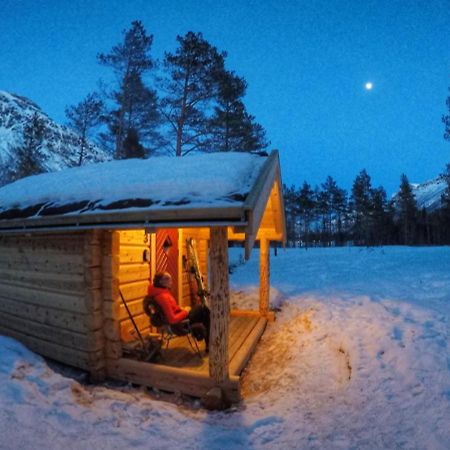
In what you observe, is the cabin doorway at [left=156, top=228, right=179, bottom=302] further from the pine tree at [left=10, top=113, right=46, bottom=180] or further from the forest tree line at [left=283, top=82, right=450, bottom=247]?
the forest tree line at [left=283, top=82, right=450, bottom=247]

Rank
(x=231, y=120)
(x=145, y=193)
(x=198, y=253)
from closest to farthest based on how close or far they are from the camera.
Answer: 1. (x=145, y=193)
2. (x=198, y=253)
3. (x=231, y=120)

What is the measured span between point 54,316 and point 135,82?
1588 centimetres

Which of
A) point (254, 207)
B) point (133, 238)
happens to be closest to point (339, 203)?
point (133, 238)

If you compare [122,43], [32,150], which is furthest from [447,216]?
[32,150]

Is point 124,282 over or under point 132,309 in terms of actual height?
over

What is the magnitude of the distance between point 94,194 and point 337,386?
5.27m

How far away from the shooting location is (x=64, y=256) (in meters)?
6.26

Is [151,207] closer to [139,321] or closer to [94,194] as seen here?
[94,194]

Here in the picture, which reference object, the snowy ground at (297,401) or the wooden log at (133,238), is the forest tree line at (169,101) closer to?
the wooden log at (133,238)

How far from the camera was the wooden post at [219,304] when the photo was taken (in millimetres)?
4914

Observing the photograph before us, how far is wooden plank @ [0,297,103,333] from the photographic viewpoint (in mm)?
5906

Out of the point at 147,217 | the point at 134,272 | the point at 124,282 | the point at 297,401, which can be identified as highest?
the point at 147,217

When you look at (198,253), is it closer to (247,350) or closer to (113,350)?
(247,350)

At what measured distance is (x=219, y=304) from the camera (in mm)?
5004
